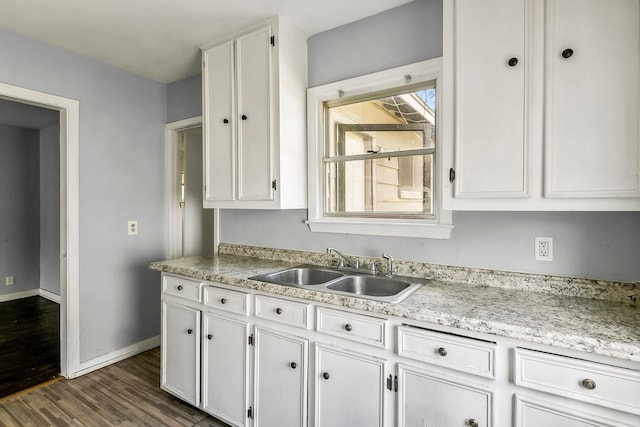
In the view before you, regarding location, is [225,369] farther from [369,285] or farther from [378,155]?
[378,155]

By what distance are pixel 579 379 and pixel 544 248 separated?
699 mm

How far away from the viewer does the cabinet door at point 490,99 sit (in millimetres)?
1447

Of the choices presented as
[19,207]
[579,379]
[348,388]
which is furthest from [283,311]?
[19,207]

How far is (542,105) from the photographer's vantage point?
1401 millimetres

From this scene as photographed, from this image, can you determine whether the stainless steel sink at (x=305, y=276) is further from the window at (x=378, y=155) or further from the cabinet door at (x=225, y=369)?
the cabinet door at (x=225, y=369)

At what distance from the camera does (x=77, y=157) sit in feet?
8.64

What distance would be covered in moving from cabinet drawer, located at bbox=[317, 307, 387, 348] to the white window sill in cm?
67

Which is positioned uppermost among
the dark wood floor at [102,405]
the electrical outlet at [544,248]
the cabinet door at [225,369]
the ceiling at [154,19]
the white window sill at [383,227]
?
the ceiling at [154,19]

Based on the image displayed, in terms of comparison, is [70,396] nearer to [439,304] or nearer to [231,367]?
[231,367]

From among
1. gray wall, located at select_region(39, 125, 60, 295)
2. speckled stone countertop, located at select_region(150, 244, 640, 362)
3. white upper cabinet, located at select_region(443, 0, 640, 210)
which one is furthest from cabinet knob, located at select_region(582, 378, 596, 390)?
gray wall, located at select_region(39, 125, 60, 295)

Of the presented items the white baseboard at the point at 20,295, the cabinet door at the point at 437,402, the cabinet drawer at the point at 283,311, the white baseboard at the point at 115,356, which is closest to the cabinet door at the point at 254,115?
the cabinet drawer at the point at 283,311

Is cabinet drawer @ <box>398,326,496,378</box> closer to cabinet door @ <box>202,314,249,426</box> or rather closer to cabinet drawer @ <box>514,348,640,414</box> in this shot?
cabinet drawer @ <box>514,348,640,414</box>

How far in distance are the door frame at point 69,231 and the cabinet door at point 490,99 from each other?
272 cm

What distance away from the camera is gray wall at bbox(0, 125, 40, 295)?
15.1 ft
